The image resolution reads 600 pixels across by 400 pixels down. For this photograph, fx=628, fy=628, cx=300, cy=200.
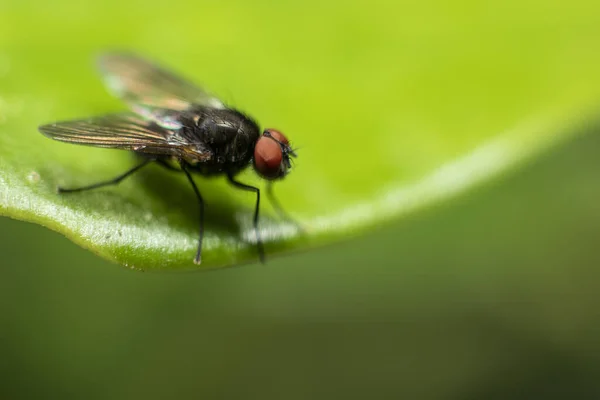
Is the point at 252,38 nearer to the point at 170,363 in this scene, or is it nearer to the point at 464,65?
the point at 464,65

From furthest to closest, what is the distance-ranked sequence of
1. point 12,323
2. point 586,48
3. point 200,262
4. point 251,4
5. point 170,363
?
point 170,363
point 12,323
point 251,4
point 586,48
point 200,262

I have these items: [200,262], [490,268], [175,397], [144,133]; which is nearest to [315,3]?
[144,133]

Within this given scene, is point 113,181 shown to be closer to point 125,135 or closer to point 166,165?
point 125,135

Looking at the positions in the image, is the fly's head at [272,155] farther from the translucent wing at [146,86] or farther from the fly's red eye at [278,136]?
the translucent wing at [146,86]

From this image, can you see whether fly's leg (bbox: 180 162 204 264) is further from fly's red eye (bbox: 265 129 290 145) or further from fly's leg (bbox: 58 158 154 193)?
fly's red eye (bbox: 265 129 290 145)

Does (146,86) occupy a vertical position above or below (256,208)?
above

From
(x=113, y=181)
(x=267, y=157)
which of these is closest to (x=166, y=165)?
(x=113, y=181)

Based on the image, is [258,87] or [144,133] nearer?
[144,133]
